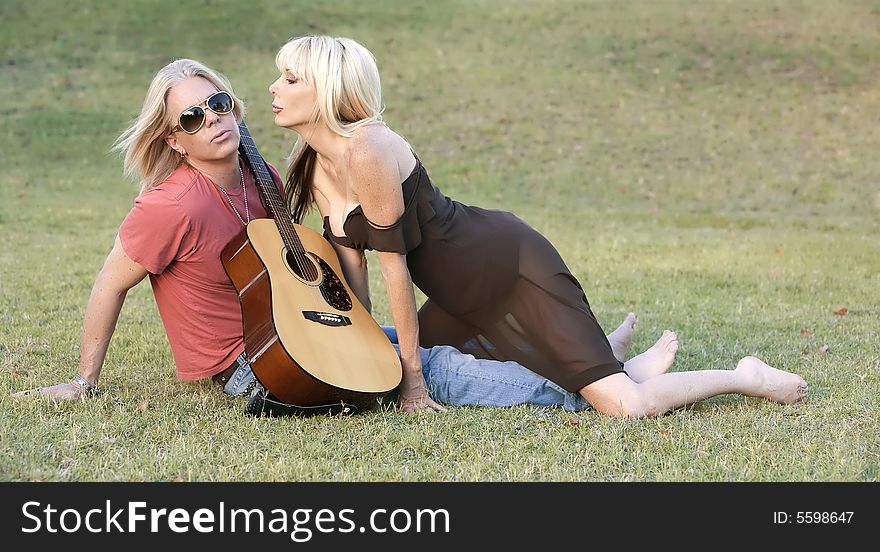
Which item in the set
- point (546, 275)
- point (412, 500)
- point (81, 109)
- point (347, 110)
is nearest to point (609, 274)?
point (546, 275)

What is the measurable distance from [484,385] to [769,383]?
1.31 m

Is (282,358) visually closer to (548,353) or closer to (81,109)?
(548,353)

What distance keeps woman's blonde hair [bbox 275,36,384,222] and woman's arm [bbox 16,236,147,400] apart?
107 cm

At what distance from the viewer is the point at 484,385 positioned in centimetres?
470

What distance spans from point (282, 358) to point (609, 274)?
5.35 m

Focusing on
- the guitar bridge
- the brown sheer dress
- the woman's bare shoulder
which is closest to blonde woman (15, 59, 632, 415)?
the brown sheer dress

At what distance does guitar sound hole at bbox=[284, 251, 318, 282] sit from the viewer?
447cm

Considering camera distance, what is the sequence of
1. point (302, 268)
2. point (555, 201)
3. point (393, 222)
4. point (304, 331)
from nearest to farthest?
point (304, 331) < point (393, 222) < point (302, 268) < point (555, 201)

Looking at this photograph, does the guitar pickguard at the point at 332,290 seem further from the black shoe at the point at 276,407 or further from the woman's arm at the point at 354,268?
the black shoe at the point at 276,407

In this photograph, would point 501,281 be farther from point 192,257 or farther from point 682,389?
point 192,257

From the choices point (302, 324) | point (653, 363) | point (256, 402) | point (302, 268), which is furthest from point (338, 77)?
point (653, 363)

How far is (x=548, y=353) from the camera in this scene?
4.61 meters

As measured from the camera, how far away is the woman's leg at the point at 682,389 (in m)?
4.46

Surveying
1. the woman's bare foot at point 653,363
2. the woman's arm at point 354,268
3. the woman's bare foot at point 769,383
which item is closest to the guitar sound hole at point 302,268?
the woman's arm at point 354,268
